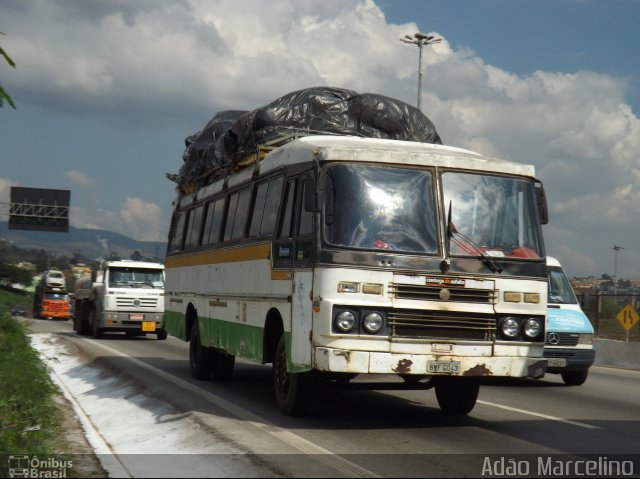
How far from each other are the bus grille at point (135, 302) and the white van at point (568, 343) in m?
17.6

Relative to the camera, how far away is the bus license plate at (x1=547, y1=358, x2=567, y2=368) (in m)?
17.0

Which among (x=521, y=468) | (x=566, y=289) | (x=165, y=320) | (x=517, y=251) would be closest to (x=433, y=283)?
(x=517, y=251)

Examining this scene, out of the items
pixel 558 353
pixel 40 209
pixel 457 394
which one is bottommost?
pixel 457 394

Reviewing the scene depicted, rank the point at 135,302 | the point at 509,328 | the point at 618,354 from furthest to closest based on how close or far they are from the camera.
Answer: the point at 135,302 < the point at 618,354 < the point at 509,328

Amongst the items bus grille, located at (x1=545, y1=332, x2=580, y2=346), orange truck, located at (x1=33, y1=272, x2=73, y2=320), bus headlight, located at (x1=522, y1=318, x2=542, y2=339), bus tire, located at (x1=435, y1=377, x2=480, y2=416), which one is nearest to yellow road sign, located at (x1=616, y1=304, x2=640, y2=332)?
bus grille, located at (x1=545, y1=332, x2=580, y2=346)

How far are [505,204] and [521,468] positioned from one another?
11.5 ft

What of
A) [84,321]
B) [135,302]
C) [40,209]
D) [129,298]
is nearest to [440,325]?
[135,302]

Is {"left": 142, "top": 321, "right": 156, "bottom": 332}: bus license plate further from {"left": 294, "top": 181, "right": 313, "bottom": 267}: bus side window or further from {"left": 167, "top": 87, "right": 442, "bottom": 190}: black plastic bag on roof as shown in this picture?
{"left": 294, "top": 181, "right": 313, "bottom": 267}: bus side window

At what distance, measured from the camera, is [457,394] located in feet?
40.1

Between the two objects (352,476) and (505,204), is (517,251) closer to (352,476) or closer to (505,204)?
(505,204)

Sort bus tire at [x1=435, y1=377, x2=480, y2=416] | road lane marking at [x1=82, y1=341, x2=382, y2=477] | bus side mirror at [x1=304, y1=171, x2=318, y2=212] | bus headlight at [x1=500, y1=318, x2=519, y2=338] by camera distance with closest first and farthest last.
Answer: road lane marking at [x1=82, y1=341, x2=382, y2=477]
bus side mirror at [x1=304, y1=171, x2=318, y2=212]
bus headlight at [x1=500, y1=318, x2=519, y2=338]
bus tire at [x1=435, y1=377, x2=480, y2=416]

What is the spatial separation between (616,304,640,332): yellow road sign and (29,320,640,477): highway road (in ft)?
26.0

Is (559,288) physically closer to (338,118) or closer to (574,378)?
(574,378)

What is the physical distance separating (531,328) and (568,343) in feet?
21.9
